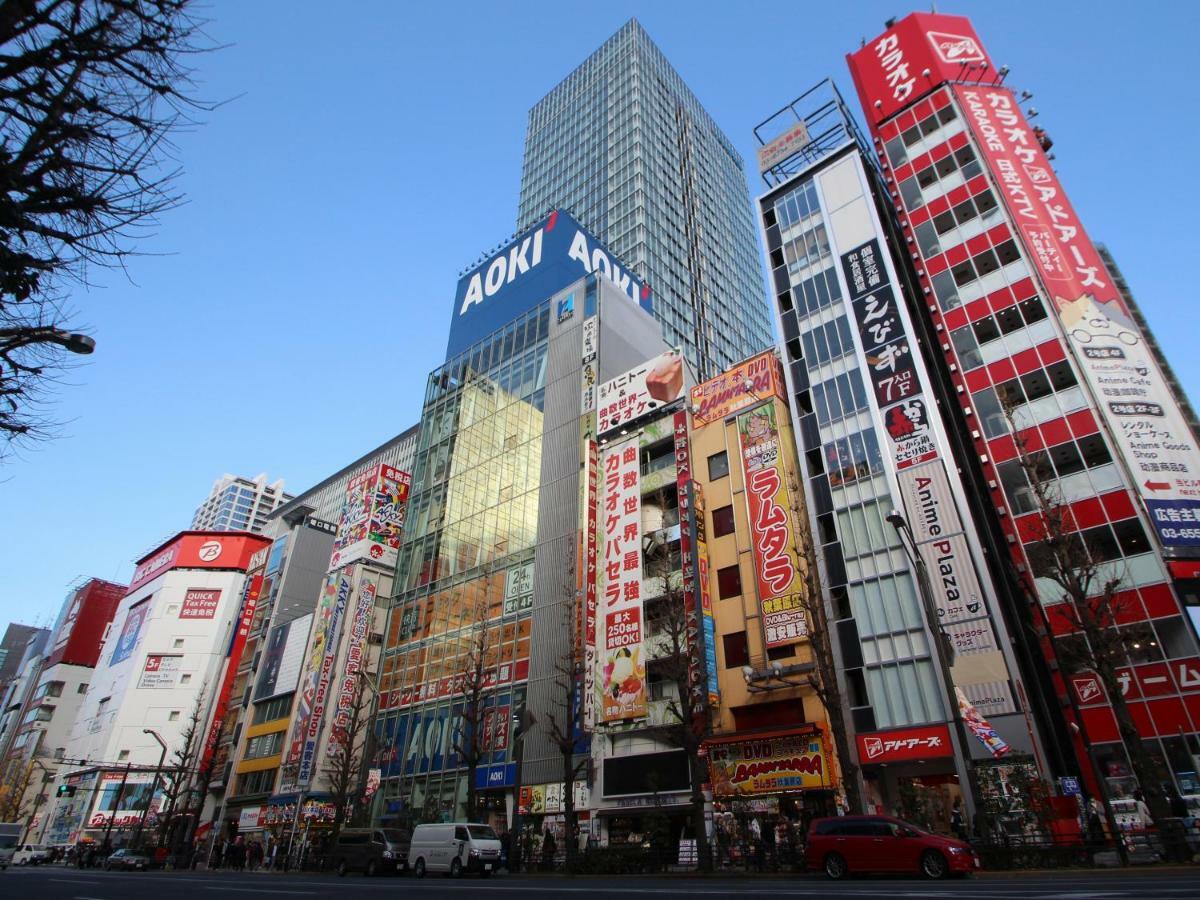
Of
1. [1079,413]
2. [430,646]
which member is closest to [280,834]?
[430,646]

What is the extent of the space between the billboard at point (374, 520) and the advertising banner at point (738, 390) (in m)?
26.9

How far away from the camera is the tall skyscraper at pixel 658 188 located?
298 ft

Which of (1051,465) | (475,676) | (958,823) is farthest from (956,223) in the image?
(475,676)

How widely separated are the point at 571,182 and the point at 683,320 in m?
33.5

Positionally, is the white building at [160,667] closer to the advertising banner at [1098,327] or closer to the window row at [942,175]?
the window row at [942,175]

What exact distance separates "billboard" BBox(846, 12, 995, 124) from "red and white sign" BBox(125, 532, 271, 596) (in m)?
76.1

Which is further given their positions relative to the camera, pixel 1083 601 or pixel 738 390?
pixel 738 390

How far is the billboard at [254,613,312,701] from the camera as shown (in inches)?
2120

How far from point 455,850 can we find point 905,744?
1680 centimetres

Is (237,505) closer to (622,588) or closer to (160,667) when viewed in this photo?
(160,667)

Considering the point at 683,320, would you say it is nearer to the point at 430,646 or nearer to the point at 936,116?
the point at 936,116

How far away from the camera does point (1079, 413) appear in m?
29.9

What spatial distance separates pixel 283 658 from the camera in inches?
2202

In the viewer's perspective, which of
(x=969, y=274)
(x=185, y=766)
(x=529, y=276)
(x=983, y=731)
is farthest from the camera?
(x=185, y=766)
